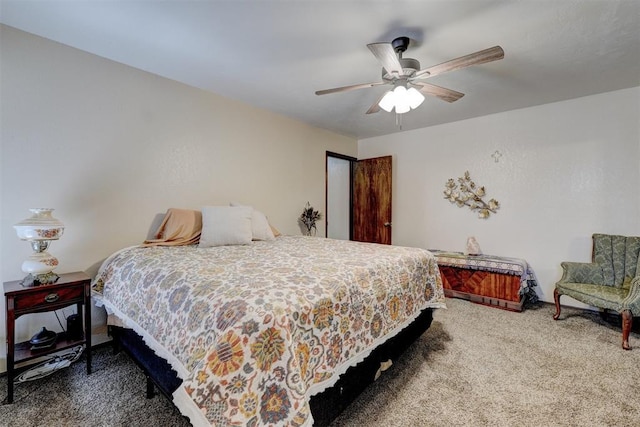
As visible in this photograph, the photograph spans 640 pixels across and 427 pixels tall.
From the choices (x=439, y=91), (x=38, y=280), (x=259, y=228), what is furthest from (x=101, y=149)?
(x=439, y=91)

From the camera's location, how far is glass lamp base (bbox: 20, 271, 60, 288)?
72.1 inches

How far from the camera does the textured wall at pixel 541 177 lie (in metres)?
3.07

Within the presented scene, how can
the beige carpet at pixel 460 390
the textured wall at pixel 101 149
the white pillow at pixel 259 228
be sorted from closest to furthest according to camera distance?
the beige carpet at pixel 460 390
the textured wall at pixel 101 149
the white pillow at pixel 259 228

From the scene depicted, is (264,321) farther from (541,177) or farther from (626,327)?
A: (541,177)

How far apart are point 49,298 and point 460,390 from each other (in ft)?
9.24

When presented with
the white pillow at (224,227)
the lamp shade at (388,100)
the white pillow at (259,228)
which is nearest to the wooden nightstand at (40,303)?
the white pillow at (224,227)

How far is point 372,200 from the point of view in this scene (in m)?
4.99

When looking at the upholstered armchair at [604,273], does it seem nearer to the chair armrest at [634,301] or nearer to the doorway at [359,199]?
the chair armrest at [634,301]

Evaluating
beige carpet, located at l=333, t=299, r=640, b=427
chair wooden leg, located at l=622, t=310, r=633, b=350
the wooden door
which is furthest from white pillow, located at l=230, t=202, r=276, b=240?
chair wooden leg, located at l=622, t=310, r=633, b=350

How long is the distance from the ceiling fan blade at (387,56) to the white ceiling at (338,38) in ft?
0.86

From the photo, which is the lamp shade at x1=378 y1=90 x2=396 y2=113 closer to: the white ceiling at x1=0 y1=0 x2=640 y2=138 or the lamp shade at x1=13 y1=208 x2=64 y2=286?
the white ceiling at x1=0 y1=0 x2=640 y2=138

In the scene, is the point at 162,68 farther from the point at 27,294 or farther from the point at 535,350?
the point at 535,350

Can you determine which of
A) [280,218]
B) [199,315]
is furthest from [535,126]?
[199,315]

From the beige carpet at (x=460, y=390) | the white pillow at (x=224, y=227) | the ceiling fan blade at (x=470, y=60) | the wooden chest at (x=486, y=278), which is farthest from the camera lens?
the wooden chest at (x=486, y=278)
